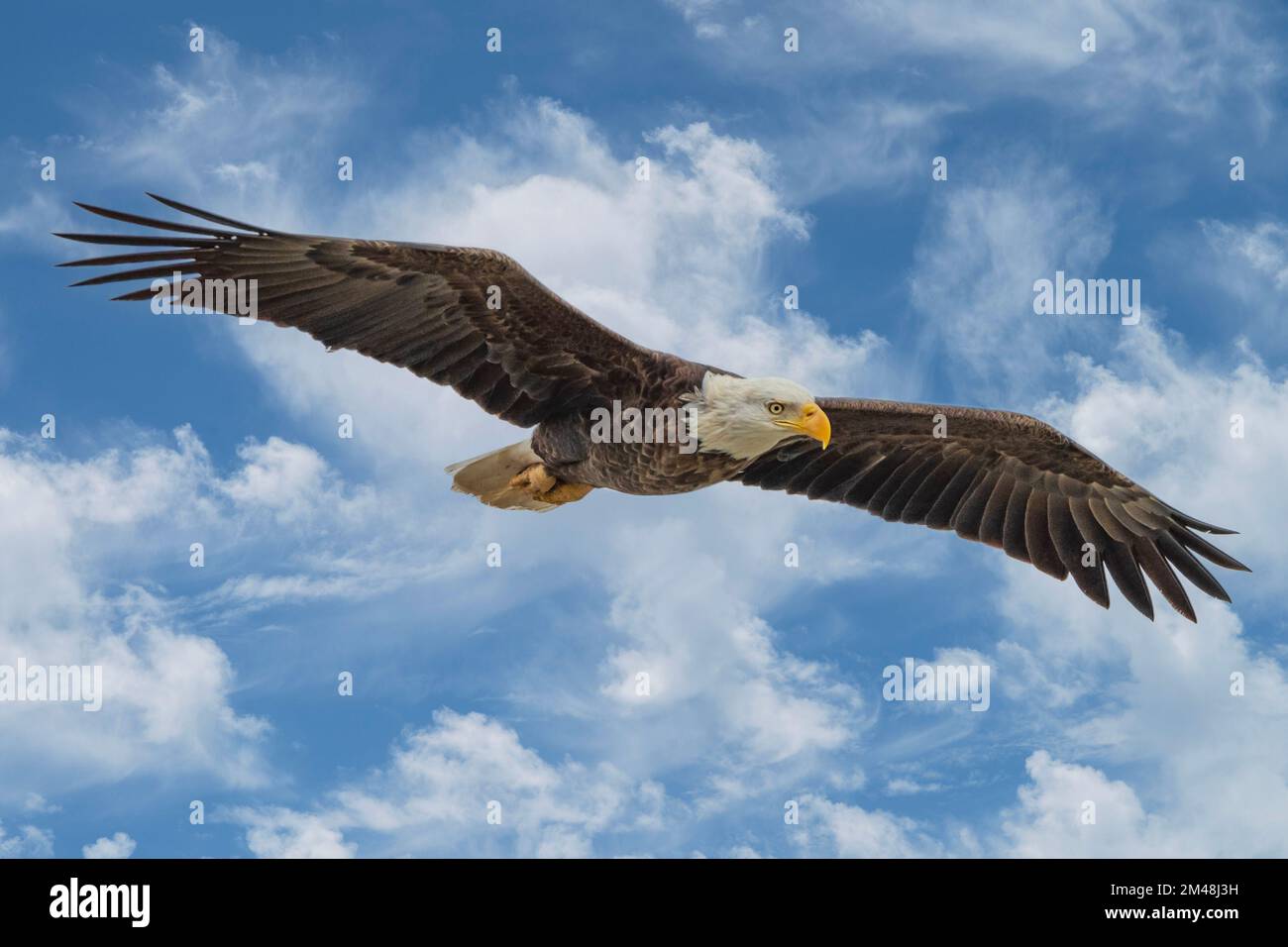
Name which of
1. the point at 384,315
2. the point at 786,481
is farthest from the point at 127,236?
the point at 786,481

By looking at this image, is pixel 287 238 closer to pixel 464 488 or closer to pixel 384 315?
pixel 384 315

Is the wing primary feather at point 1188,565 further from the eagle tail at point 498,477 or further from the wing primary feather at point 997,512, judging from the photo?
the eagle tail at point 498,477

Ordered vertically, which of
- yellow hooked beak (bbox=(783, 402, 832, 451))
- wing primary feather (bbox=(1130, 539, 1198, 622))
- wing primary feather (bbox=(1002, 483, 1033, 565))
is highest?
yellow hooked beak (bbox=(783, 402, 832, 451))

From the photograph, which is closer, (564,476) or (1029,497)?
(564,476)

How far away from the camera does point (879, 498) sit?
41.4 feet

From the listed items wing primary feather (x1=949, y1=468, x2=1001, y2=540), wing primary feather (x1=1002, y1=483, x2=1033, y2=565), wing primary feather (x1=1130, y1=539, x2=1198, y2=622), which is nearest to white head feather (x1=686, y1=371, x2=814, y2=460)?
wing primary feather (x1=949, y1=468, x2=1001, y2=540)

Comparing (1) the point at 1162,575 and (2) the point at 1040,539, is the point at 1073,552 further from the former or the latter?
(1) the point at 1162,575

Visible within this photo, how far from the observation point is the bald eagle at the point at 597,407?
10.0m

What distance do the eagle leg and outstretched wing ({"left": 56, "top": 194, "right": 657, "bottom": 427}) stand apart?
61cm

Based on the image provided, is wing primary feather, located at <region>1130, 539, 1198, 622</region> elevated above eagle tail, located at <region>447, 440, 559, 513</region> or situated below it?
below

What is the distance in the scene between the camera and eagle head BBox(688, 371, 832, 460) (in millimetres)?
10391

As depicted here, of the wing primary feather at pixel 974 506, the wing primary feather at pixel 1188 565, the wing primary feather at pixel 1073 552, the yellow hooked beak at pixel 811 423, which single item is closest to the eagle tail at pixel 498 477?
the yellow hooked beak at pixel 811 423

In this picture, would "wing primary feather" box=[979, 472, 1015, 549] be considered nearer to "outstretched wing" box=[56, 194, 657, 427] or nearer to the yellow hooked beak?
the yellow hooked beak

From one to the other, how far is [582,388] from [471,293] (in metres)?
1.11
